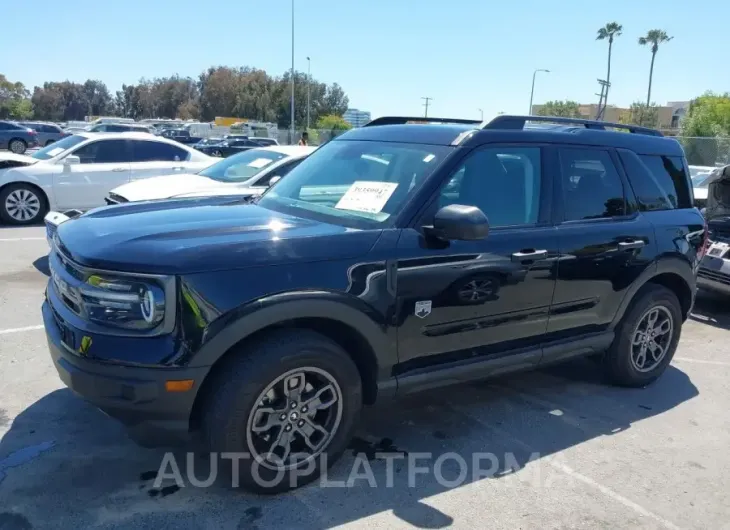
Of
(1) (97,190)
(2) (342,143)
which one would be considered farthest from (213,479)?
(1) (97,190)

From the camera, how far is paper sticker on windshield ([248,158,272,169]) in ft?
29.2

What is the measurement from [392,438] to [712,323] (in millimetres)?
4813

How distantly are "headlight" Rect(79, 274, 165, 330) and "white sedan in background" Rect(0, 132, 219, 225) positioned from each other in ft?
27.2

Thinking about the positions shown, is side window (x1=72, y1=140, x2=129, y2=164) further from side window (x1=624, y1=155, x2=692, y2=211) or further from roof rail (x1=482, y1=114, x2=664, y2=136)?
side window (x1=624, y1=155, x2=692, y2=211)

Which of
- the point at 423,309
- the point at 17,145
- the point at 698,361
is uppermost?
the point at 423,309

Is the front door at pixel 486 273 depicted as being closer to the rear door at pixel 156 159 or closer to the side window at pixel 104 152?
the rear door at pixel 156 159

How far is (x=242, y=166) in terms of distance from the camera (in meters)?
9.10

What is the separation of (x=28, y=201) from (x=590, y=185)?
919 cm

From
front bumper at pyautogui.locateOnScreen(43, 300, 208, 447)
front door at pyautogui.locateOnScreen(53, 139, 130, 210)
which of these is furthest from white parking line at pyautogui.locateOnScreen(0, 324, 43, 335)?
front door at pyautogui.locateOnScreen(53, 139, 130, 210)

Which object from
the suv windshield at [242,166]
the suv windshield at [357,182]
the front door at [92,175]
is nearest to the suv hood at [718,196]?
the suv windshield at [357,182]

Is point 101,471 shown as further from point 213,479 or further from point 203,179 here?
point 203,179

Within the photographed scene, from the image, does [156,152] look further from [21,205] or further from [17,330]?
[17,330]

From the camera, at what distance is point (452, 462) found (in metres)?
3.74

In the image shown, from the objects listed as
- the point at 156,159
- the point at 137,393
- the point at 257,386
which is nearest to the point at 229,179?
the point at 156,159
